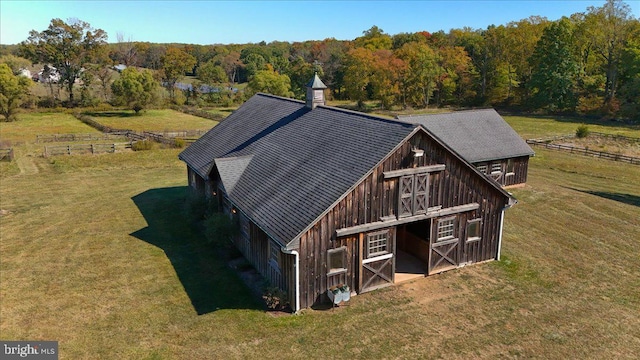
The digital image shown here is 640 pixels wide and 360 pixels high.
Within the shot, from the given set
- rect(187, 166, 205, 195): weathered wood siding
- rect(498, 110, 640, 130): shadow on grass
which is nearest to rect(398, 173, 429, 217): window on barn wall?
rect(187, 166, 205, 195): weathered wood siding

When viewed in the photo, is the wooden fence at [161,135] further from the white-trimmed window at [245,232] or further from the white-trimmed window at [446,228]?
the white-trimmed window at [446,228]

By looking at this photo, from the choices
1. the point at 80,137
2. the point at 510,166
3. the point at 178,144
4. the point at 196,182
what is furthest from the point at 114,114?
the point at 510,166

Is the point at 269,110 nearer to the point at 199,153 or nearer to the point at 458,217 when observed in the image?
the point at 199,153

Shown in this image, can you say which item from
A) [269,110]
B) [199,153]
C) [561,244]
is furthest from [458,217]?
[199,153]

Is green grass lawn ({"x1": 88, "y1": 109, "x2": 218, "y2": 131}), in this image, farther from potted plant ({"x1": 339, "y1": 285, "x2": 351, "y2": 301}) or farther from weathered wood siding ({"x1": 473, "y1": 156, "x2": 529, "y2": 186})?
potted plant ({"x1": 339, "y1": 285, "x2": 351, "y2": 301})

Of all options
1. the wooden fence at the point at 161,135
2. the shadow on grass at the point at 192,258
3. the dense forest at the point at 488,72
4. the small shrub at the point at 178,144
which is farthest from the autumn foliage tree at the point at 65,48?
the shadow on grass at the point at 192,258
